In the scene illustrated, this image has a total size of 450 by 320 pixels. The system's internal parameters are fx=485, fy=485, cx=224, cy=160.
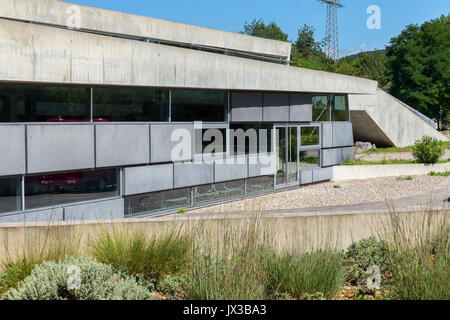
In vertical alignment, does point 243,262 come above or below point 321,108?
below

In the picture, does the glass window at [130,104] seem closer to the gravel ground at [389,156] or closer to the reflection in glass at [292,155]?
the reflection in glass at [292,155]

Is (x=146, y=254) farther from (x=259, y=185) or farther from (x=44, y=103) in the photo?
(x=259, y=185)

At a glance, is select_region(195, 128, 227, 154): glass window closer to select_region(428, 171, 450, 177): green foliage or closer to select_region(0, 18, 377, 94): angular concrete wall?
select_region(0, 18, 377, 94): angular concrete wall

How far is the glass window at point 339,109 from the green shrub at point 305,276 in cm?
1521

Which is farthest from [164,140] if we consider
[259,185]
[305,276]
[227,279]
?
[227,279]

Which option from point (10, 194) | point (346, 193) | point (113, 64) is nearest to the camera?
point (10, 194)

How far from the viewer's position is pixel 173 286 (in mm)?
5121

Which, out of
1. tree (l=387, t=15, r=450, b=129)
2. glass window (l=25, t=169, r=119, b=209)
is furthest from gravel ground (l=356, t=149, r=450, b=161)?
tree (l=387, t=15, r=450, b=129)

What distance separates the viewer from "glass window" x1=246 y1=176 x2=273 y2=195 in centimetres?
1548

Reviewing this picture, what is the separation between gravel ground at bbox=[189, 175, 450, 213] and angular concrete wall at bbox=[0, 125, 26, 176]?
5.33 metres

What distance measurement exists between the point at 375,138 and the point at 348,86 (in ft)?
31.4

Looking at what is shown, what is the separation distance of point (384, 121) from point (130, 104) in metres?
19.1

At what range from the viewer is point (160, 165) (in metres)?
12.2

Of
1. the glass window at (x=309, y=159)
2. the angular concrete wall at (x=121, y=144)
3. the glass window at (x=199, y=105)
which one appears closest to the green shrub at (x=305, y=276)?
the angular concrete wall at (x=121, y=144)
